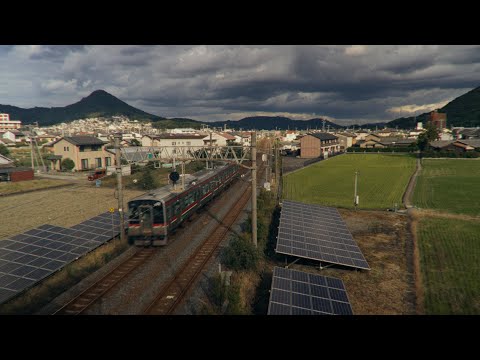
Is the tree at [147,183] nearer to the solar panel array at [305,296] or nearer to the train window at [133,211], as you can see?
the train window at [133,211]

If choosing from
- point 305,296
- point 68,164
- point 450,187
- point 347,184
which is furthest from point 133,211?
point 68,164

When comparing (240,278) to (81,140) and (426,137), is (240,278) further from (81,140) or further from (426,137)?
(426,137)

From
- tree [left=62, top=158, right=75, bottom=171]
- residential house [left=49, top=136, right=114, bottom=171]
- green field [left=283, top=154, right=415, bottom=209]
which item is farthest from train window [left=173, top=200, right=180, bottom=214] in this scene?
tree [left=62, top=158, right=75, bottom=171]

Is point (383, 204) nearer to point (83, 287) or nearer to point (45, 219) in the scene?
point (83, 287)

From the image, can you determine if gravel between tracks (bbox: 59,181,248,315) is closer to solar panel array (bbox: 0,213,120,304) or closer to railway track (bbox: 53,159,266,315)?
railway track (bbox: 53,159,266,315)

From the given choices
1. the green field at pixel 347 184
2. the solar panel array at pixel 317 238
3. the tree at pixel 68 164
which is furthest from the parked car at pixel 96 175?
the solar panel array at pixel 317 238
